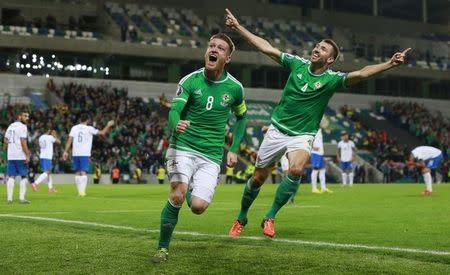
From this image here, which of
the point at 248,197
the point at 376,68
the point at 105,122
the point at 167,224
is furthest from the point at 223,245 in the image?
the point at 105,122

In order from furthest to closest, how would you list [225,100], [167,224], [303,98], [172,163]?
[303,98] → [225,100] → [172,163] → [167,224]

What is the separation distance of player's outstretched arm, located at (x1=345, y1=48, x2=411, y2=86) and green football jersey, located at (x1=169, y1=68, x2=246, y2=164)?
7.03ft

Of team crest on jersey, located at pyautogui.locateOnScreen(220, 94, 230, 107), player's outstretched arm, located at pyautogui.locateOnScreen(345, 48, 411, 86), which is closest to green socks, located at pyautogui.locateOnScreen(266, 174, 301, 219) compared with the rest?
player's outstretched arm, located at pyautogui.locateOnScreen(345, 48, 411, 86)

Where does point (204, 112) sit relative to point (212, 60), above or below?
below

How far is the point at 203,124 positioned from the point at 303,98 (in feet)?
8.94

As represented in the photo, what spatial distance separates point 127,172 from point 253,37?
3194 centimetres

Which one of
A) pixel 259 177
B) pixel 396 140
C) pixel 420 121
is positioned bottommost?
pixel 259 177

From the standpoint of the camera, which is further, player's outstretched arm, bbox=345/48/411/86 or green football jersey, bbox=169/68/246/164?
player's outstretched arm, bbox=345/48/411/86

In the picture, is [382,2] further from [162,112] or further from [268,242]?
[268,242]

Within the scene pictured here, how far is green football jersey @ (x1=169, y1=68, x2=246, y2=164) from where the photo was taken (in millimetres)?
8406

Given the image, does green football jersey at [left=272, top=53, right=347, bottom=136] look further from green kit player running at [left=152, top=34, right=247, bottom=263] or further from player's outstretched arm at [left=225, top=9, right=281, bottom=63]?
green kit player running at [left=152, top=34, right=247, bottom=263]

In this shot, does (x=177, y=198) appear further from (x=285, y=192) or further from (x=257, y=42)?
(x=257, y=42)

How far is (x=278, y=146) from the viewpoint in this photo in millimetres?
10828

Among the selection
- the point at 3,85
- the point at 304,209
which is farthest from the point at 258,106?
the point at 304,209
